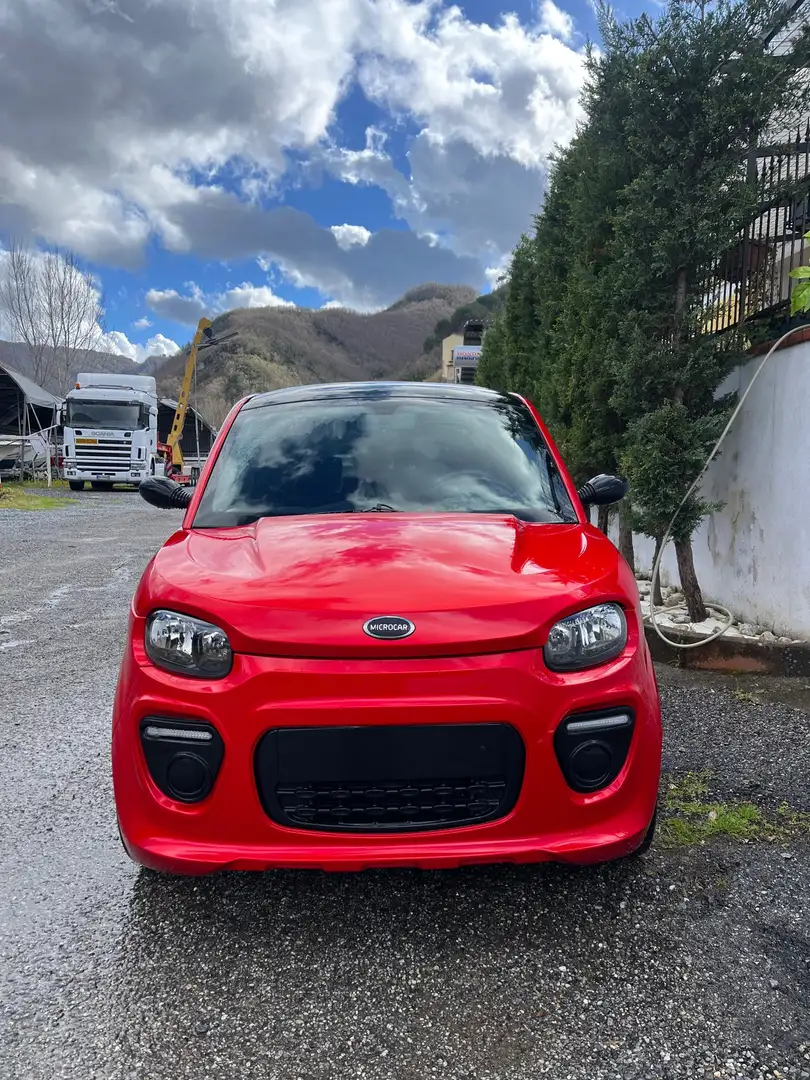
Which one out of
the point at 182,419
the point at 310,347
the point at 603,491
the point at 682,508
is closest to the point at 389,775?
the point at 603,491

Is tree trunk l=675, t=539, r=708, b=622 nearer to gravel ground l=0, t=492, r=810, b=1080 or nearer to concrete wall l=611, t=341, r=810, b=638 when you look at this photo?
concrete wall l=611, t=341, r=810, b=638

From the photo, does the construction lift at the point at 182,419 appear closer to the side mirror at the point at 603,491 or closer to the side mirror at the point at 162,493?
the side mirror at the point at 162,493

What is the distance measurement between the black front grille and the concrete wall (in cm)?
347

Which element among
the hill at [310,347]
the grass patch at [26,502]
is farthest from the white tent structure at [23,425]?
the hill at [310,347]

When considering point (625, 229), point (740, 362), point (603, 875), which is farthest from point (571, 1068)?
point (625, 229)

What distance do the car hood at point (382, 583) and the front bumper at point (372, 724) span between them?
63 millimetres

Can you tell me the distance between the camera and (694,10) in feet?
16.4

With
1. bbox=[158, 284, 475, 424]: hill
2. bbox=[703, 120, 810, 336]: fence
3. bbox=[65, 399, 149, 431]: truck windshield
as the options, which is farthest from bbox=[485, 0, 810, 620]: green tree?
bbox=[158, 284, 475, 424]: hill

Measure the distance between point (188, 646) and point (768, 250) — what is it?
5.15 metres

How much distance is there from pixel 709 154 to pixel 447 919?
501 cm

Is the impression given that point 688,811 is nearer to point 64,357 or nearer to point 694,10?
point 694,10

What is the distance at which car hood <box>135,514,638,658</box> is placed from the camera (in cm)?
204

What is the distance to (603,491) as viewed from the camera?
334 centimetres

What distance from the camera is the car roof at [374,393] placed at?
3.61 m
